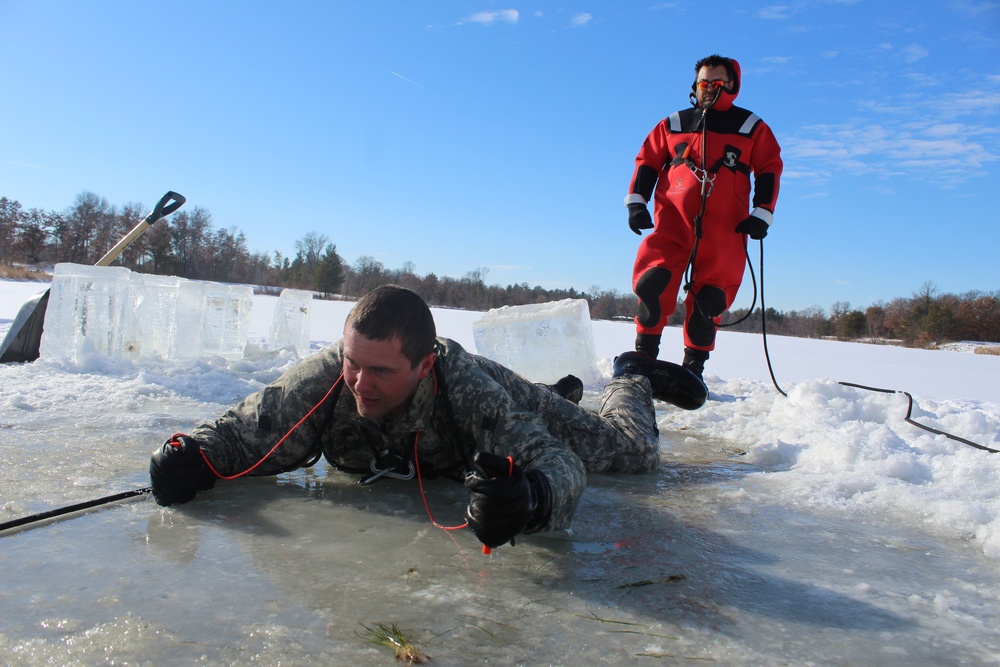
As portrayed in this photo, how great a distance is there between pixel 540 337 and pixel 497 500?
3899 millimetres

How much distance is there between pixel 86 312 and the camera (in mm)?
5121

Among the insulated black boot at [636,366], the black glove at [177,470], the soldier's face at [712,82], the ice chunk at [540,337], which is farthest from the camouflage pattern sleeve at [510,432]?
the ice chunk at [540,337]

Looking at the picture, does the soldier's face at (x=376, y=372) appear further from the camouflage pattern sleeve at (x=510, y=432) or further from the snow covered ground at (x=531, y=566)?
the snow covered ground at (x=531, y=566)

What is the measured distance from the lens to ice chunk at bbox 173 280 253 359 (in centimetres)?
587

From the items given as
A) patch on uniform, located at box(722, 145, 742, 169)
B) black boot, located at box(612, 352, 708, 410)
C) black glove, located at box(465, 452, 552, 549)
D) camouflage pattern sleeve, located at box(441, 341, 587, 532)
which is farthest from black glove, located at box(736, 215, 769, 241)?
black glove, located at box(465, 452, 552, 549)

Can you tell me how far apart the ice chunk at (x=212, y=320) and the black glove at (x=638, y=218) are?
11.4 ft

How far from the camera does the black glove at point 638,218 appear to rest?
425cm

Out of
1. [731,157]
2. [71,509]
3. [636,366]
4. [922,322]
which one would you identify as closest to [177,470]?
[71,509]

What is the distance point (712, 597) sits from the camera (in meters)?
1.50

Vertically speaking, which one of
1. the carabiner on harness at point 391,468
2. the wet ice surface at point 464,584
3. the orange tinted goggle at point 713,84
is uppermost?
the orange tinted goggle at point 713,84

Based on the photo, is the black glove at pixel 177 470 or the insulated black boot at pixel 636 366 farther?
the insulated black boot at pixel 636 366

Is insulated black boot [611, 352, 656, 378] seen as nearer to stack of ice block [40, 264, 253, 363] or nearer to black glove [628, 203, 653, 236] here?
black glove [628, 203, 653, 236]

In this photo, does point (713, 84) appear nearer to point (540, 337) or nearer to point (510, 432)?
point (540, 337)

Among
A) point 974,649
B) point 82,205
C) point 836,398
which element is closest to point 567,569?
point 974,649
